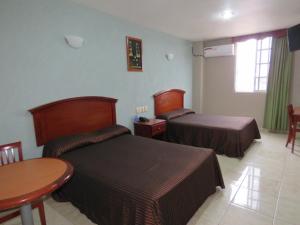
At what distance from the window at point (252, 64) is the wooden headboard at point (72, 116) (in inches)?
137

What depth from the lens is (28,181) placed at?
1.29 m

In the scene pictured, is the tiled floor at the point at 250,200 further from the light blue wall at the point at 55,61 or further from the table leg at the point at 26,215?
the light blue wall at the point at 55,61

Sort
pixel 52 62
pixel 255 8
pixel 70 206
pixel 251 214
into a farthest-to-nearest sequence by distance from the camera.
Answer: pixel 255 8, pixel 52 62, pixel 70 206, pixel 251 214

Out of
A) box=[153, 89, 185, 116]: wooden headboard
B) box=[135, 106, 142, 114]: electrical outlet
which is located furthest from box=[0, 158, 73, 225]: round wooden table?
box=[153, 89, 185, 116]: wooden headboard

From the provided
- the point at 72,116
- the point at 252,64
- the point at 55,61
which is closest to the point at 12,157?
the point at 72,116

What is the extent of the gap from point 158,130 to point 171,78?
154 cm

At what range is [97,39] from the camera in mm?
2768

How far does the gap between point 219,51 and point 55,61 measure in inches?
155

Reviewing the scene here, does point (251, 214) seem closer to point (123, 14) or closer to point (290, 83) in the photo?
point (123, 14)

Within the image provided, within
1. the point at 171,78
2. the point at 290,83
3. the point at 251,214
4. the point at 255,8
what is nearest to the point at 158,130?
the point at 171,78

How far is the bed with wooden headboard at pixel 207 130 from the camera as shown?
10.2ft

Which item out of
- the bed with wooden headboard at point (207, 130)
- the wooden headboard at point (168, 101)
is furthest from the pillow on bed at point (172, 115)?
the wooden headboard at point (168, 101)

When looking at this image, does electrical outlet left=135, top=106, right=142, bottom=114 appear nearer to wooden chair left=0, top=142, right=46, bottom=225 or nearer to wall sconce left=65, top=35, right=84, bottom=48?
wall sconce left=65, top=35, right=84, bottom=48

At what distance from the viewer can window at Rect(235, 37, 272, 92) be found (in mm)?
4473
